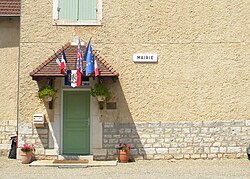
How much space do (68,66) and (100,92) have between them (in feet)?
3.75

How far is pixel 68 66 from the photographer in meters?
10.4

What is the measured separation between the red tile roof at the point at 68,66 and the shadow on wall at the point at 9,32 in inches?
95.6

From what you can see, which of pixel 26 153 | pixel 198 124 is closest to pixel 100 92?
pixel 26 153

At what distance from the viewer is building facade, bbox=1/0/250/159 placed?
35.9 feet

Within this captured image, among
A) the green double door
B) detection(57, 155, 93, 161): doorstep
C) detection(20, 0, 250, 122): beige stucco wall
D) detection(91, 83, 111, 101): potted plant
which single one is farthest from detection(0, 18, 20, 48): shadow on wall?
detection(57, 155, 93, 161): doorstep

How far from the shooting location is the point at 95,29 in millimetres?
11125

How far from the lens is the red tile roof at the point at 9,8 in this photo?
1254cm

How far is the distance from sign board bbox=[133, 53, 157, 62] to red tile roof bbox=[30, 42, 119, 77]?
819 millimetres

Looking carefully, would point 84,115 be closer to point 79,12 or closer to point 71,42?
point 71,42

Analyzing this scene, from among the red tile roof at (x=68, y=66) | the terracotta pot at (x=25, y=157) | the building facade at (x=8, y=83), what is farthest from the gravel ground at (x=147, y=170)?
the red tile roof at (x=68, y=66)

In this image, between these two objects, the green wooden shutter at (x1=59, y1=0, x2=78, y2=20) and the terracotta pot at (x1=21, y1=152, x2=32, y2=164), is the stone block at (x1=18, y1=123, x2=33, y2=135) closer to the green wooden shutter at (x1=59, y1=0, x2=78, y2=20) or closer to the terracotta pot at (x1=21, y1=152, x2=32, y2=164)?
the terracotta pot at (x1=21, y1=152, x2=32, y2=164)

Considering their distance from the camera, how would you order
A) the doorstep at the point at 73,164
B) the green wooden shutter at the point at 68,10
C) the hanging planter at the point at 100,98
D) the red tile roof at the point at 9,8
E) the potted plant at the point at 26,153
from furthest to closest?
1. the red tile roof at the point at 9,8
2. the green wooden shutter at the point at 68,10
3. the hanging planter at the point at 100,98
4. the potted plant at the point at 26,153
5. the doorstep at the point at 73,164

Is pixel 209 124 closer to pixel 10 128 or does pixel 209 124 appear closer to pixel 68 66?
pixel 68 66

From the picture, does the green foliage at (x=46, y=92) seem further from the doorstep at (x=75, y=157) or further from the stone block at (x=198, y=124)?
the stone block at (x=198, y=124)
